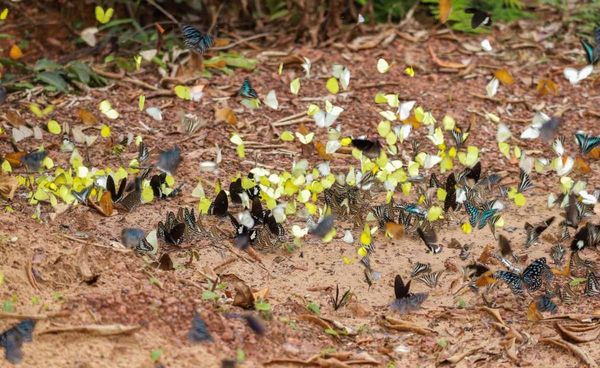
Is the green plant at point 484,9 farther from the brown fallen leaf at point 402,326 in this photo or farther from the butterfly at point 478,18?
the brown fallen leaf at point 402,326

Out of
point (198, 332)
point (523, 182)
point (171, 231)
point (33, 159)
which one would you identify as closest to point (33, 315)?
point (198, 332)

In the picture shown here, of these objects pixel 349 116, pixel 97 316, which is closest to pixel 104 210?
pixel 97 316

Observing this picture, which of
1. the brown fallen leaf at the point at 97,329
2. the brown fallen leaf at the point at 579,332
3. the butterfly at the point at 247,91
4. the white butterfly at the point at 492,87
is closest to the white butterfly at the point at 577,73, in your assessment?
the white butterfly at the point at 492,87

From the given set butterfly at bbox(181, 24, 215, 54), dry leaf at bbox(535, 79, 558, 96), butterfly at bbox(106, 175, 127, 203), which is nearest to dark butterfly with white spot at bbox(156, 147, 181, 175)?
butterfly at bbox(106, 175, 127, 203)

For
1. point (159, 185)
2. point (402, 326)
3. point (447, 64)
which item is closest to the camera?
point (402, 326)

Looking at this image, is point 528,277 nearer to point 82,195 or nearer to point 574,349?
point 574,349

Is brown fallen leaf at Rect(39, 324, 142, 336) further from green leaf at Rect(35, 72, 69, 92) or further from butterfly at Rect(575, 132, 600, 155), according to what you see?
butterfly at Rect(575, 132, 600, 155)

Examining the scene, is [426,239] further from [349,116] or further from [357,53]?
[357,53]
